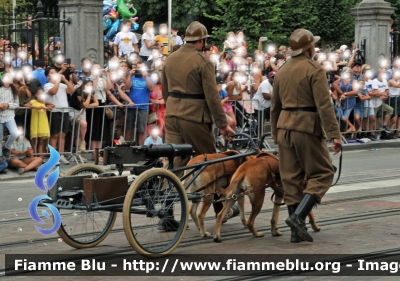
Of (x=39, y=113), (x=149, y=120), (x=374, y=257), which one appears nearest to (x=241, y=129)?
(x=149, y=120)

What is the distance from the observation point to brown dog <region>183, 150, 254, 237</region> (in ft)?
30.8

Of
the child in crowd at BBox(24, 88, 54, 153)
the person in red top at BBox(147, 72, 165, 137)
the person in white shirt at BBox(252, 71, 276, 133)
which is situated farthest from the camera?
the person in white shirt at BBox(252, 71, 276, 133)

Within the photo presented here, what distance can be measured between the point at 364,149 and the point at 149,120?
227 inches

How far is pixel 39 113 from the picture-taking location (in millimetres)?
16047

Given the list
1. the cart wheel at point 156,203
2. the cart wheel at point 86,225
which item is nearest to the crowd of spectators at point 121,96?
the cart wheel at point 86,225

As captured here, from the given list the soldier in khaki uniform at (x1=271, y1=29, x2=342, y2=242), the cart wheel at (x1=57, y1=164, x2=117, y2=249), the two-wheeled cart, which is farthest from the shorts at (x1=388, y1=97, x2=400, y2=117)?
the two-wheeled cart

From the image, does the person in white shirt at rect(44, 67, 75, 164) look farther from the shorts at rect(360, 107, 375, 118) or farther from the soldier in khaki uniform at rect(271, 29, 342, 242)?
the shorts at rect(360, 107, 375, 118)

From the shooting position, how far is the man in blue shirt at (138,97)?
57.6 ft

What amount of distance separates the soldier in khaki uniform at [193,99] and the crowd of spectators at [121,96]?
6.38 m

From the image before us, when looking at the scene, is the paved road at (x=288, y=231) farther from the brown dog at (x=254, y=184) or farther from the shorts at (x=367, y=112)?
the shorts at (x=367, y=112)

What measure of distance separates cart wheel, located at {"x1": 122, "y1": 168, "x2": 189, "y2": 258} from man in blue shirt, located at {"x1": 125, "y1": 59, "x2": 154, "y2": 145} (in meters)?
8.81

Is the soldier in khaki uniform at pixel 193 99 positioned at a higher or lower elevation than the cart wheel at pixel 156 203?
higher

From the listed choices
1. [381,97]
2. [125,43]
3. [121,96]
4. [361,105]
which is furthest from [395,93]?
[121,96]

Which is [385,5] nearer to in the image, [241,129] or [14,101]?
[241,129]
